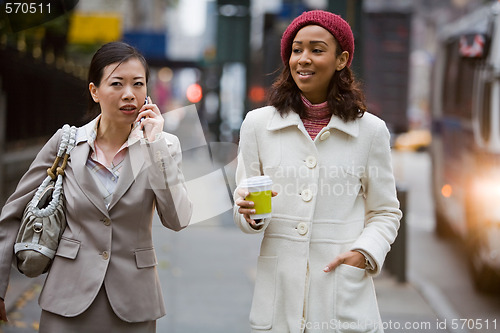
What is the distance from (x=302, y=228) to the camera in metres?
3.06

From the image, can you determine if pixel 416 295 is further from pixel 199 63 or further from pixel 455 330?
pixel 199 63

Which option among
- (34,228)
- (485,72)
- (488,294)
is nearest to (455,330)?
(488,294)

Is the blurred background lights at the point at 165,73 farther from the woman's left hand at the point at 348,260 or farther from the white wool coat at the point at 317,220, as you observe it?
the woman's left hand at the point at 348,260

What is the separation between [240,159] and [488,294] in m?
6.03

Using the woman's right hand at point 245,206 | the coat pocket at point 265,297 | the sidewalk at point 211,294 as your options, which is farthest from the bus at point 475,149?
the woman's right hand at point 245,206

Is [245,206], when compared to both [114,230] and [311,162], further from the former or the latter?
[114,230]

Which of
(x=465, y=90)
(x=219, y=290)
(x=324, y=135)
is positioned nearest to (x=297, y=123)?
(x=324, y=135)

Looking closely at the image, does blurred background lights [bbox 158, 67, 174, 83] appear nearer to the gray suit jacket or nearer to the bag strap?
the bag strap

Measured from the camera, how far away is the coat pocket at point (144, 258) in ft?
10.2

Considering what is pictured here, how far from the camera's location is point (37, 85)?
45.1ft

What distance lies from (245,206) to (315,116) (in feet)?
1.88

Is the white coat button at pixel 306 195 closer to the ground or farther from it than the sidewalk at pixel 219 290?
farther from it

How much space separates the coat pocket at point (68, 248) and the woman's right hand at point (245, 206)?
69 centimetres

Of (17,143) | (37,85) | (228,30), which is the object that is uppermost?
(228,30)
